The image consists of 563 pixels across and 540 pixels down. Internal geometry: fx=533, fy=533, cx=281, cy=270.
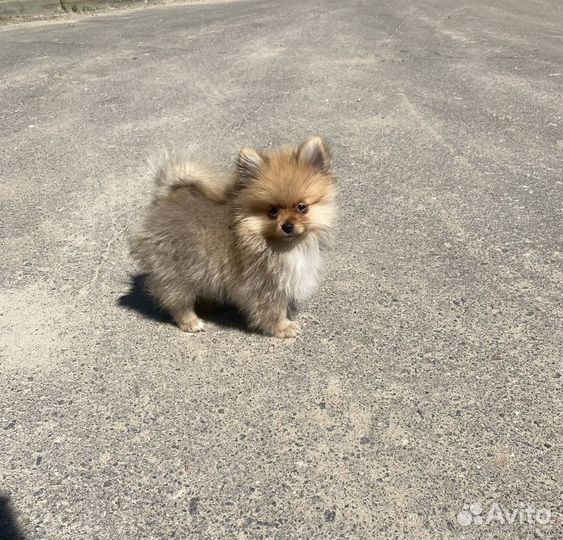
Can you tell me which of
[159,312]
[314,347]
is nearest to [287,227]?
[314,347]

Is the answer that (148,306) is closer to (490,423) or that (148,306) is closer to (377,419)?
(377,419)

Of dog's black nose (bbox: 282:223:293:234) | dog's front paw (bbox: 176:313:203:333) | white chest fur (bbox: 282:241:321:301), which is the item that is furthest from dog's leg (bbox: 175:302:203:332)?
dog's black nose (bbox: 282:223:293:234)

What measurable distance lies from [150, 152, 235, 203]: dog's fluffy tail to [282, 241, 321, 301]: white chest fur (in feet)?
2.03

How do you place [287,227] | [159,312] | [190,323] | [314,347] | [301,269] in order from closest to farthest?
[287,227], [301,269], [314,347], [190,323], [159,312]

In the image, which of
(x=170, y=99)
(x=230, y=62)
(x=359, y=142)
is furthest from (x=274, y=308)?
(x=230, y=62)

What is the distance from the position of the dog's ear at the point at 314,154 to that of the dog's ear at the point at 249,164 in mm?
228

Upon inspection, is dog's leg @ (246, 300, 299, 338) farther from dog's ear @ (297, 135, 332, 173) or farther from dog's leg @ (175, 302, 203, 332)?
dog's ear @ (297, 135, 332, 173)

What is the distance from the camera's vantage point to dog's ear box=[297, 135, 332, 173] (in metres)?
2.94

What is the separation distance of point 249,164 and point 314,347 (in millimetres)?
1200

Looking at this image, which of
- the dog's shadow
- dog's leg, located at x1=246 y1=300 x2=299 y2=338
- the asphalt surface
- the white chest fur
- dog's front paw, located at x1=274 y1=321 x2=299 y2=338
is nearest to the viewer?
the asphalt surface

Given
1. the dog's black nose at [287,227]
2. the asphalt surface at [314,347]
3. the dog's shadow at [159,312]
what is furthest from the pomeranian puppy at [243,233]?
the asphalt surface at [314,347]

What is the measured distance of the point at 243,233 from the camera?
3064 mm

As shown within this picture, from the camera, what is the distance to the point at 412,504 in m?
2.43

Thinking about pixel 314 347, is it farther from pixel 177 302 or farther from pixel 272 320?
pixel 177 302
